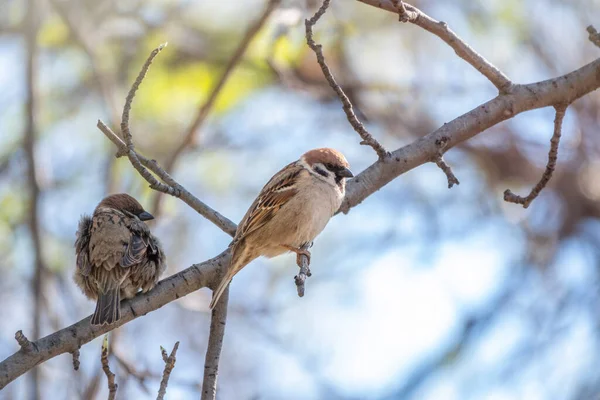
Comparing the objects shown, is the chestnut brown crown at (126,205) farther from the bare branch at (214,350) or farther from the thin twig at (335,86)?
the thin twig at (335,86)

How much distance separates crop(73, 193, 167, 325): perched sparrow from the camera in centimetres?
414

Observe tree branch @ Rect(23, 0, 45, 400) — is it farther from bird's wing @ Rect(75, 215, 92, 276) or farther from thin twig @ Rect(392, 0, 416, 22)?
thin twig @ Rect(392, 0, 416, 22)

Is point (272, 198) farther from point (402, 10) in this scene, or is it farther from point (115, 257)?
point (402, 10)

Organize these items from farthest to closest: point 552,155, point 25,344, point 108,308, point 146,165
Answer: point 552,155, point 108,308, point 146,165, point 25,344

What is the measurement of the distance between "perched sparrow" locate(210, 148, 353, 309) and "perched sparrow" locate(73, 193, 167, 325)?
558 mm

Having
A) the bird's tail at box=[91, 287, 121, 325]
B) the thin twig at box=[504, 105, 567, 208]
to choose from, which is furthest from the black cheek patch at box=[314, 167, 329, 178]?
the bird's tail at box=[91, 287, 121, 325]

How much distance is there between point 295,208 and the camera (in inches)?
171

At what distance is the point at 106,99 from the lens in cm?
564

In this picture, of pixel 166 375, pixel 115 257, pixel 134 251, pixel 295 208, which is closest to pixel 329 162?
pixel 295 208

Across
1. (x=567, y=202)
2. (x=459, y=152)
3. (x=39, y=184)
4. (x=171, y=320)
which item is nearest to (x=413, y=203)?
(x=459, y=152)

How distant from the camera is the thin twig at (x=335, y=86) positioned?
3312mm

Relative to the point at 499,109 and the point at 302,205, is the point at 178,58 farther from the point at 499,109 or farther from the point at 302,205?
the point at 499,109

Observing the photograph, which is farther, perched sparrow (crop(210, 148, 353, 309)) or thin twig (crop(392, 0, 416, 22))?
perched sparrow (crop(210, 148, 353, 309))

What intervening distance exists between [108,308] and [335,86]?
4.83 feet
